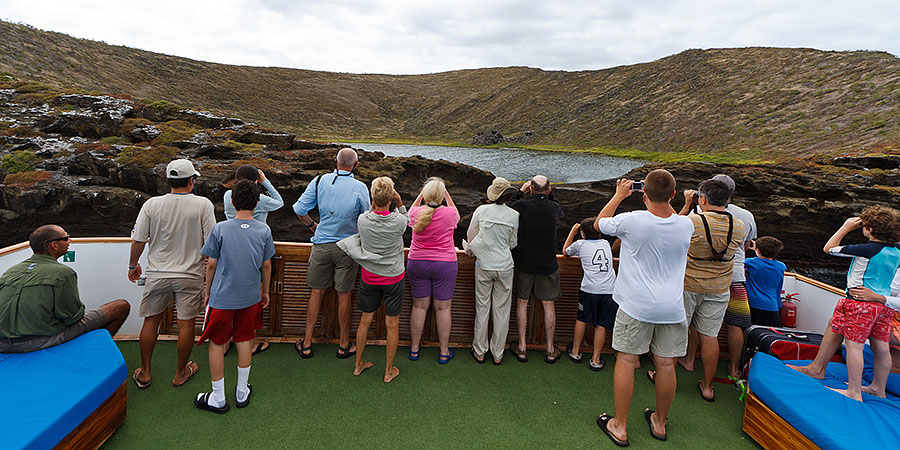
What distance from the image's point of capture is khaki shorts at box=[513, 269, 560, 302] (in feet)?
11.5

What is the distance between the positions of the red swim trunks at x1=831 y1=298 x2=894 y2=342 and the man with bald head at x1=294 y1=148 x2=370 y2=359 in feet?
11.4

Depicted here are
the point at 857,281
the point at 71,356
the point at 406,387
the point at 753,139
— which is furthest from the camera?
the point at 753,139

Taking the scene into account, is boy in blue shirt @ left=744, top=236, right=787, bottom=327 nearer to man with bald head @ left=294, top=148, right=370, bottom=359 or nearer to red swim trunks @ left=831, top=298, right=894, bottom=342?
red swim trunks @ left=831, top=298, right=894, bottom=342

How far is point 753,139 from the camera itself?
3388 centimetres

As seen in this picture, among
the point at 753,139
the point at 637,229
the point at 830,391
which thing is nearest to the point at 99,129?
the point at 637,229

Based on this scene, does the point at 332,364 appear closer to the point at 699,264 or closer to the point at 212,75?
the point at 699,264

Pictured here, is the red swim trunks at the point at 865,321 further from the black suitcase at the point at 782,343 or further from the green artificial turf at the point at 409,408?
the green artificial turf at the point at 409,408

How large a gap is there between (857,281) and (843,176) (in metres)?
15.8

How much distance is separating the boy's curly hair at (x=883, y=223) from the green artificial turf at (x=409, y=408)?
154 centimetres

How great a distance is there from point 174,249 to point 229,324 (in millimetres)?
731

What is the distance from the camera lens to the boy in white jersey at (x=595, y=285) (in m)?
3.41

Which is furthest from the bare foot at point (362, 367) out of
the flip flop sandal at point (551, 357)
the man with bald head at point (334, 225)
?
the flip flop sandal at point (551, 357)

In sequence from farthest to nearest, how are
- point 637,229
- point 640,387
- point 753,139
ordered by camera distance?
point 753,139
point 640,387
point 637,229

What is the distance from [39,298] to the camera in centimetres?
236
